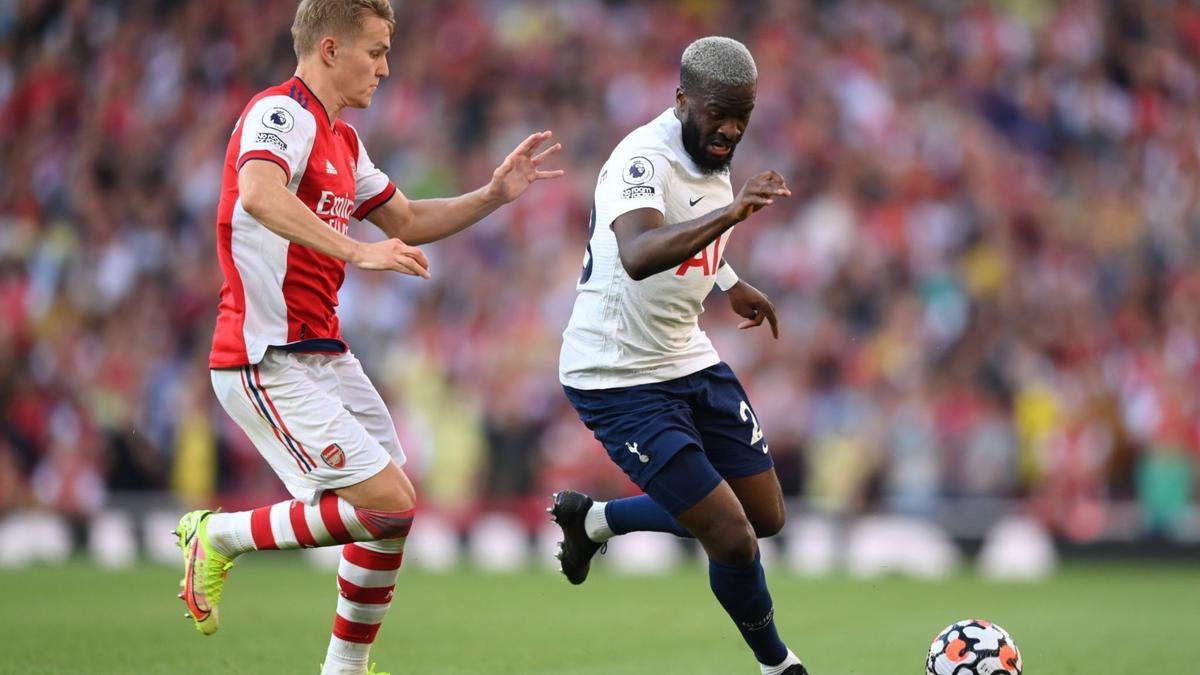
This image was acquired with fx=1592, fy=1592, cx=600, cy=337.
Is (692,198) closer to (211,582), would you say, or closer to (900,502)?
(211,582)

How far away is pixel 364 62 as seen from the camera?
21.3 ft

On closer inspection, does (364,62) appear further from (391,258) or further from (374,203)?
(391,258)

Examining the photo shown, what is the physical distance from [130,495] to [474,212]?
9795 millimetres

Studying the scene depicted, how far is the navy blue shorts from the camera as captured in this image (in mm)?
6430

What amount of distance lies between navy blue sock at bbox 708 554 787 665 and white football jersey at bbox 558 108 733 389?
0.85m

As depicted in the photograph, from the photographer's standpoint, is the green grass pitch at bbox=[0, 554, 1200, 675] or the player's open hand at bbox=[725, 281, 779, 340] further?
the green grass pitch at bbox=[0, 554, 1200, 675]

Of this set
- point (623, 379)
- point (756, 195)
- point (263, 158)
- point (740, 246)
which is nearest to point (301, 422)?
point (263, 158)

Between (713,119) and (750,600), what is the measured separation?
6.41 ft

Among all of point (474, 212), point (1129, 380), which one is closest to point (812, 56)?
point (1129, 380)

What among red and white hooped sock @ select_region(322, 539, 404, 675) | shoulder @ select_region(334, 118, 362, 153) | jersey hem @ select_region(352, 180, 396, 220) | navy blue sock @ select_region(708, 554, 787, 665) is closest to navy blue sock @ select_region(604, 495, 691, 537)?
navy blue sock @ select_region(708, 554, 787, 665)

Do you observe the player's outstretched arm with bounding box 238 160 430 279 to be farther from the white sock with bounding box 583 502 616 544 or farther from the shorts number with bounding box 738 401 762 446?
the white sock with bounding box 583 502 616 544

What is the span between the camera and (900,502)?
49.4 ft

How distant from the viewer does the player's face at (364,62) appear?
6457mm

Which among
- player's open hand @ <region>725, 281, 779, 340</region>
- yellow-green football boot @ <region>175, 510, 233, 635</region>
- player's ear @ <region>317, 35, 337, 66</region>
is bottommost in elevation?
yellow-green football boot @ <region>175, 510, 233, 635</region>
